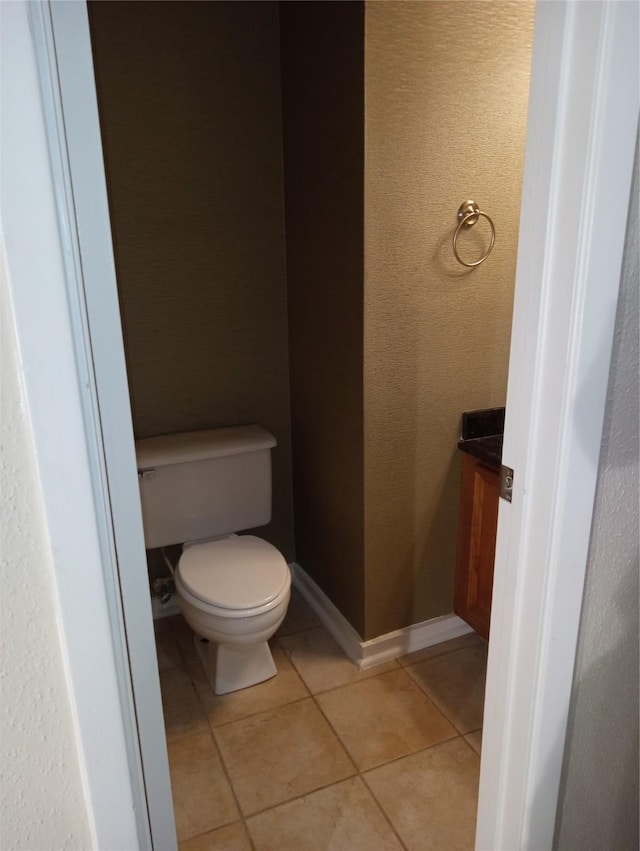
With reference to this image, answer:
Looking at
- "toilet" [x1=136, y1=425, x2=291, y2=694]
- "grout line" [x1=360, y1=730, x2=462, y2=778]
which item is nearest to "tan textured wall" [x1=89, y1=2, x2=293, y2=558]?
"toilet" [x1=136, y1=425, x2=291, y2=694]

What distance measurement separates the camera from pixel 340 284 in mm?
1893

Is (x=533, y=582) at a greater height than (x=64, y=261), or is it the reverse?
(x=64, y=261)

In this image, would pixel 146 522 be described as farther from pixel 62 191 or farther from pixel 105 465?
pixel 62 191

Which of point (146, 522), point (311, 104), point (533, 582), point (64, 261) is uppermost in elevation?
point (311, 104)

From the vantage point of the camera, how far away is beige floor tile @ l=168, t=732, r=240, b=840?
5.18 feet

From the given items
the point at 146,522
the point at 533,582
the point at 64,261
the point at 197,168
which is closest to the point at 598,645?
the point at 533,582

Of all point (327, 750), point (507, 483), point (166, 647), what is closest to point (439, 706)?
point (327, 750)

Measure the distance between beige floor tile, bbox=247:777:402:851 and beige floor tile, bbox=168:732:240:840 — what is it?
0.32 feet

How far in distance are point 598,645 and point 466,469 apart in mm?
1067

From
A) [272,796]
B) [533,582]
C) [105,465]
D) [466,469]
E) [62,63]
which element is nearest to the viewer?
[62,63]

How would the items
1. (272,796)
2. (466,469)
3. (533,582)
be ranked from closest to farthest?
(533,582), (272,796), (466,469)

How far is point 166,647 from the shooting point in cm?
226

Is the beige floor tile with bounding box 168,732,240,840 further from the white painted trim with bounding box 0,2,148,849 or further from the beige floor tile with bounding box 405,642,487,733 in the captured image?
the white painted trim with bounding box 0,2,148,849

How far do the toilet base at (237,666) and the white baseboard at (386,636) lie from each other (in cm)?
28
